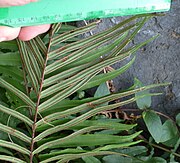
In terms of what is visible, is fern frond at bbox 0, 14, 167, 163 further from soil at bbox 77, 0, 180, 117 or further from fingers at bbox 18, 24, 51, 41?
soil at bbox 77, 0, 180, 117

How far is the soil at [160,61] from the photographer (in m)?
1.35

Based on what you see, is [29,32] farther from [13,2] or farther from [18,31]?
[13,2]

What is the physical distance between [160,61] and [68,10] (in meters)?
0.56

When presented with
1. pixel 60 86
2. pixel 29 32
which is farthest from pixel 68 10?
pixel 60 86

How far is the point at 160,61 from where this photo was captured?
1.36m

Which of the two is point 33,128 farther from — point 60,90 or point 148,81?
point 148,81

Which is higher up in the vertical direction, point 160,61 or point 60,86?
point 160,61

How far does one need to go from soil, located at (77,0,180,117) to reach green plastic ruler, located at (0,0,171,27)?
441 mm

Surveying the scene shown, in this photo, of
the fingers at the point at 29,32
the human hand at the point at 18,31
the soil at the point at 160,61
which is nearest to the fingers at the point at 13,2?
the human hand at the point at 18,31

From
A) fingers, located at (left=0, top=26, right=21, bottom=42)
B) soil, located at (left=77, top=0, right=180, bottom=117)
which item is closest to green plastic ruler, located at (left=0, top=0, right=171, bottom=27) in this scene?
fingers, located at (left=0, top=26, right=21, bottom=42)

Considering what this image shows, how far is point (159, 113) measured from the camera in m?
1.31

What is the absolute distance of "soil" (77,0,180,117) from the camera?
1347mm

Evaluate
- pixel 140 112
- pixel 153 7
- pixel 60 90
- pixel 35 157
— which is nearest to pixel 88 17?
pixel 153 7

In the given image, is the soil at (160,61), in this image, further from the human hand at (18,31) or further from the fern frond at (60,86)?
the human hand at (18,31)
